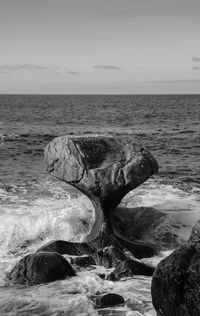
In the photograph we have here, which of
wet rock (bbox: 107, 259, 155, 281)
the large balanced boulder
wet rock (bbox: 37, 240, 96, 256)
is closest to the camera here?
the large balanced boulder

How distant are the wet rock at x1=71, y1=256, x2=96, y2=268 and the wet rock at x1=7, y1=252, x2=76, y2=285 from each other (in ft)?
2.60

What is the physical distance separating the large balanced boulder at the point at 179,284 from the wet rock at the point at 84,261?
3798 millimetres

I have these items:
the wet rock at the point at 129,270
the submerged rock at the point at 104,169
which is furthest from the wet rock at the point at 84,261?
the wet rock at the point at 129,270

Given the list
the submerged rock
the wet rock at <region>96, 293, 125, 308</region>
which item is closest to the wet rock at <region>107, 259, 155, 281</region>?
the wet rock at <region>96, 293, 125, 308</region>

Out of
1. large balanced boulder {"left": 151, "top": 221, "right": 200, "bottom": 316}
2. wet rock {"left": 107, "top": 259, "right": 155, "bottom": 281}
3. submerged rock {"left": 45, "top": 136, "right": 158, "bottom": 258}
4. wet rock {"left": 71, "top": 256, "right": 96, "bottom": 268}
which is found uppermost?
submerged rock {"left": 45, "top": 136, "right": 158, "bottom": 258}

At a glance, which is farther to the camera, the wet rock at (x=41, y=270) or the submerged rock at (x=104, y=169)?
the submerged rock at (x=104, y=169)

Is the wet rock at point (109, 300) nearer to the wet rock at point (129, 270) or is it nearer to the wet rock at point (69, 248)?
the wet rock at point (129, 270)

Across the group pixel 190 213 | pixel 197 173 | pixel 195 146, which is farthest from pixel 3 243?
pixel 195 146

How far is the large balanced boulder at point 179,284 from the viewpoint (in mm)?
7600

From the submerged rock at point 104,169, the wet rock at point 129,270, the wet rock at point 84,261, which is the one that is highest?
the submerged rock at point 104,169

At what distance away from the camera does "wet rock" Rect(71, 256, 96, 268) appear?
11590 millimetres

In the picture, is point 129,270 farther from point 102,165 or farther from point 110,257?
point 102,165

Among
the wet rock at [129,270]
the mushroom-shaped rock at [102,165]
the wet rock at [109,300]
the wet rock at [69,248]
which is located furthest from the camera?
the mushroom-shaped rock at [102,165]

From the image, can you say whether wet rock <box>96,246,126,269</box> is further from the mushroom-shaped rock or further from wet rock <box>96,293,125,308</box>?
wet rock <box>96,293,125,308</box>
